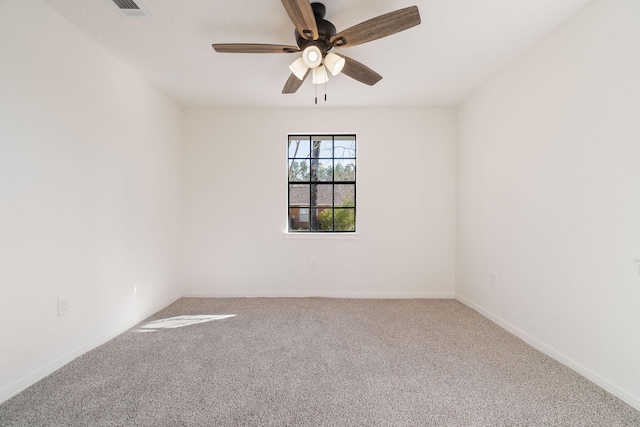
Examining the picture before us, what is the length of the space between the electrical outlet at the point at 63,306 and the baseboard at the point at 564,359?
11.3 ft

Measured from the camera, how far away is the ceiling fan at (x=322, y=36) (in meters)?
1.58

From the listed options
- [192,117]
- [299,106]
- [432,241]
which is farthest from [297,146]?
[432,241]

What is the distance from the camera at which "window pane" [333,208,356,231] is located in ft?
12.2

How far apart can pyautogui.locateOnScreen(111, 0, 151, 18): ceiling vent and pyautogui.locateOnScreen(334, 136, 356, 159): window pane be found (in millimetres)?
2317

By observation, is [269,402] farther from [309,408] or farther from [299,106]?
[299,106]

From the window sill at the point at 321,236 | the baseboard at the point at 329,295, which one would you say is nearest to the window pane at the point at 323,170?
the window sill at the point at 321,236

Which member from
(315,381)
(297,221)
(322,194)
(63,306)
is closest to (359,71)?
(322,194)

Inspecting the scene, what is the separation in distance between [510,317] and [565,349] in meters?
0.56

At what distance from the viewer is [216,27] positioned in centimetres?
205

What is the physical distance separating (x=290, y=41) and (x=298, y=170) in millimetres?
1715

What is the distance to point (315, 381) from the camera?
176 cm

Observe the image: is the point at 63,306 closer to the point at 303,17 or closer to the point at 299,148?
the point at 303,17

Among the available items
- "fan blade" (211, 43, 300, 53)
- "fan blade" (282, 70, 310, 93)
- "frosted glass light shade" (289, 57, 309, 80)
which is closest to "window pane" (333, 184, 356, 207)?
"fan blade" (282, 70, 310, 93)

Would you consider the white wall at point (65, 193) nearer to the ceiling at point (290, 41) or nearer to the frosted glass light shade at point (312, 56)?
the ceiling at point (290, 41)
